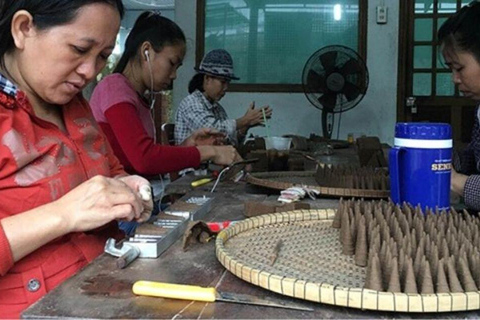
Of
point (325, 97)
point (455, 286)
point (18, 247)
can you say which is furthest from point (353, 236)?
point (325, 97)

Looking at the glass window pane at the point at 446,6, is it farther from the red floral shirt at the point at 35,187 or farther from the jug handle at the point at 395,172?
the red floral shirt at the point at 35,187

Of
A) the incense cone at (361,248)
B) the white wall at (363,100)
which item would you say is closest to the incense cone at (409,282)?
the incense cone at (361,248)

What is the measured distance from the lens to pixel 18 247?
83 cm

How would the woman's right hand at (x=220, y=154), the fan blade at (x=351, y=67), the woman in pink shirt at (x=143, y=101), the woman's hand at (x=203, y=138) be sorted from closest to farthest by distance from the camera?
the woman in pink shirt at (x=143, y=101) → the woman's right hand at (x=220, y=154) → the woman's hand at (x=203, y=138) → the fan blade at (x=351, y=67)

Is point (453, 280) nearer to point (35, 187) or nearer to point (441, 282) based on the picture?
point (441, 282)

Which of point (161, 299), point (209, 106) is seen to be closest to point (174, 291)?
point (161, 299)

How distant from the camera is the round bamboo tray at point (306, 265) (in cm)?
59

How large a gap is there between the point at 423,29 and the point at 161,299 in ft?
14.6

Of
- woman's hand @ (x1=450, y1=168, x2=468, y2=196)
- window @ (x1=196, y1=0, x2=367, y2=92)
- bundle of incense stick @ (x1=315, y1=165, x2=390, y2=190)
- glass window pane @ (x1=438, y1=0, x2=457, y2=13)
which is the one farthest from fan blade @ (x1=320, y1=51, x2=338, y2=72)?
woman's hand @ (x1=450, y1=168, x2=468, y2=196)

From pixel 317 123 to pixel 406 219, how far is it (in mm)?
3999

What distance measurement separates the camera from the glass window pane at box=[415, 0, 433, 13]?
14.9ft

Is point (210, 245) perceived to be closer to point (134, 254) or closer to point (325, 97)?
point (134, 254)

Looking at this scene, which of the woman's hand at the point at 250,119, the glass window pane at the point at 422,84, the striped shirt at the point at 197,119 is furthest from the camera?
the glass window pane at the point at 422,84

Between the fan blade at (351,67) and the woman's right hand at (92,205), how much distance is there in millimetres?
3363
